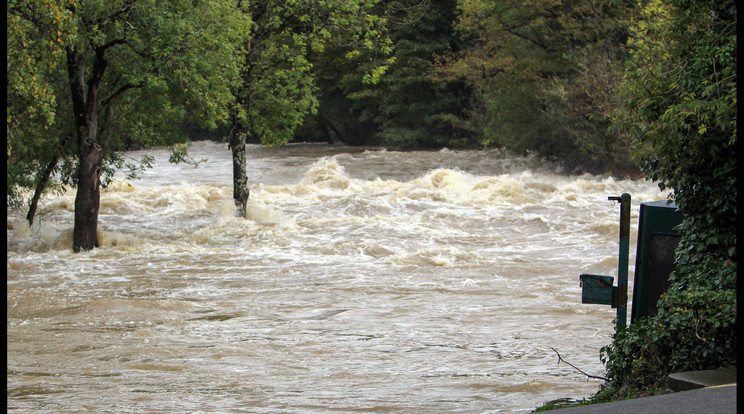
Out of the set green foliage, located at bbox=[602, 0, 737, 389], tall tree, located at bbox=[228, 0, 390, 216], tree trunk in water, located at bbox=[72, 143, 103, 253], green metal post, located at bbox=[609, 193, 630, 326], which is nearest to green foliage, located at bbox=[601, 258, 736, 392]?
green foliage, located at bbox=[602, 0, 737, 389]

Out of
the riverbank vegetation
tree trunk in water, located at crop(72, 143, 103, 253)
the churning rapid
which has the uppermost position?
the riverbank vegetation

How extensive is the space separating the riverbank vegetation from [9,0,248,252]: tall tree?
0.05 metres

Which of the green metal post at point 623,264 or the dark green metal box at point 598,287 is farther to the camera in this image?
the dark green metal box at point 598,287

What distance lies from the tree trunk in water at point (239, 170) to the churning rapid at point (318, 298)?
Answer: 1.82 feet

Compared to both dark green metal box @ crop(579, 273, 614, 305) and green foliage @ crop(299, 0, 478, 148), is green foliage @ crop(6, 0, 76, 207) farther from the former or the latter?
green foliage @ crop(299, 0, 478, 148)

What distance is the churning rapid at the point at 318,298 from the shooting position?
10.1m

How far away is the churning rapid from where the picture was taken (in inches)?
397

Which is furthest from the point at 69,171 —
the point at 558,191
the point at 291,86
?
the point at 558,191

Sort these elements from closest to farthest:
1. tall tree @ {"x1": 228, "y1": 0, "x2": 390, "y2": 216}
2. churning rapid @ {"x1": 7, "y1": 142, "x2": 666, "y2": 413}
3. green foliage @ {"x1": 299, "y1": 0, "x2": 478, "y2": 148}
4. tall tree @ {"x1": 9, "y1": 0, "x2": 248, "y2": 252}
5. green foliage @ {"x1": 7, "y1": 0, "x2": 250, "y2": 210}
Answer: churning rapid @ {"x1": 7, "y1": 142, "x2": 666, "y2": 413}, green foliage @ {"x1": 7, "y1": 0, "x2": 250, "y2": 210}, tall tree @ {"x1": 9, "y1": 0, "x2": 248, "y2": 252}, tall tree @ {"x1": 228, "y1": 0, "x2": 390, "y2": 216}, green foliage @ {"x1": 299, "y1": 0, "x2": 478, "y2": 148}

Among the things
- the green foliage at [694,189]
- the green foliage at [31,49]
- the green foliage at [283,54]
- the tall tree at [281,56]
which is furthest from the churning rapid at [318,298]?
the green foliage at [31,49]

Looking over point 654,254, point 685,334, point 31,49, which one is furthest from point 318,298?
point 685,334

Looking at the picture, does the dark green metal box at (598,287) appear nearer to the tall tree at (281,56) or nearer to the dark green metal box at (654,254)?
the dark green metal box at (654,254)

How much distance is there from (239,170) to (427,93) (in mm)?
26448

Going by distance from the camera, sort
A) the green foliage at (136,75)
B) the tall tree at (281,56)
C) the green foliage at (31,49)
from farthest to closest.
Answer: the tall tree at (281,56) → the green foliage at (136,75) → the green foliage at (31,49)
